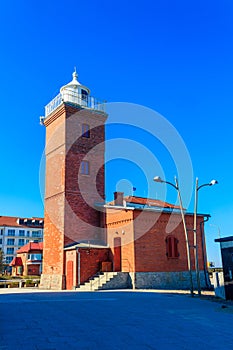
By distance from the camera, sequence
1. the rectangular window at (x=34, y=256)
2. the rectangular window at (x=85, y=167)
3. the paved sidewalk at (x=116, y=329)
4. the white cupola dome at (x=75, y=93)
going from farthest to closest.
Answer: the rectangular window at (x=34, y=256), the white cupola dome at (x=75, y=93), the rectangular window at (x=85, y=167), the paved sidewalk at (x=116, y=329)

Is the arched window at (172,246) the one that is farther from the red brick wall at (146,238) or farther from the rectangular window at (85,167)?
the rectangular window at (85,167)

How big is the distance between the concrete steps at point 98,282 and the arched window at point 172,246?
461 centimetres

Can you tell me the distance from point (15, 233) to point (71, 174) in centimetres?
5171

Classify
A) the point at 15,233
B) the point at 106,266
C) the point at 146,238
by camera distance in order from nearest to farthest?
the point at 146,238
the point at 106,266
the point at 15,233

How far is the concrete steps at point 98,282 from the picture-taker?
837 inches

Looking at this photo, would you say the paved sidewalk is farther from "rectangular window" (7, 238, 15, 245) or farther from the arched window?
"rectangular window" (7, 238, 15, 245)

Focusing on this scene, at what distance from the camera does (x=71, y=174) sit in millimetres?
25359

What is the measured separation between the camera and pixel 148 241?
23078mm

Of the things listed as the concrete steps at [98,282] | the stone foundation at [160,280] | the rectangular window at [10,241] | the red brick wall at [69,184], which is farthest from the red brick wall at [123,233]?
the rectangular window at [10,241]

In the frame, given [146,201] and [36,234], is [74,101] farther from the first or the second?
[36,234]

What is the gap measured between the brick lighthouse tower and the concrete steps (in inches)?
82.4

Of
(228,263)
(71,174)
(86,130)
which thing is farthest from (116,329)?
(86,130)

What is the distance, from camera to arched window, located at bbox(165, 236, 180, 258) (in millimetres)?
24203

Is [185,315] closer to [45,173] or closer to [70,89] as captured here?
[45,173]
